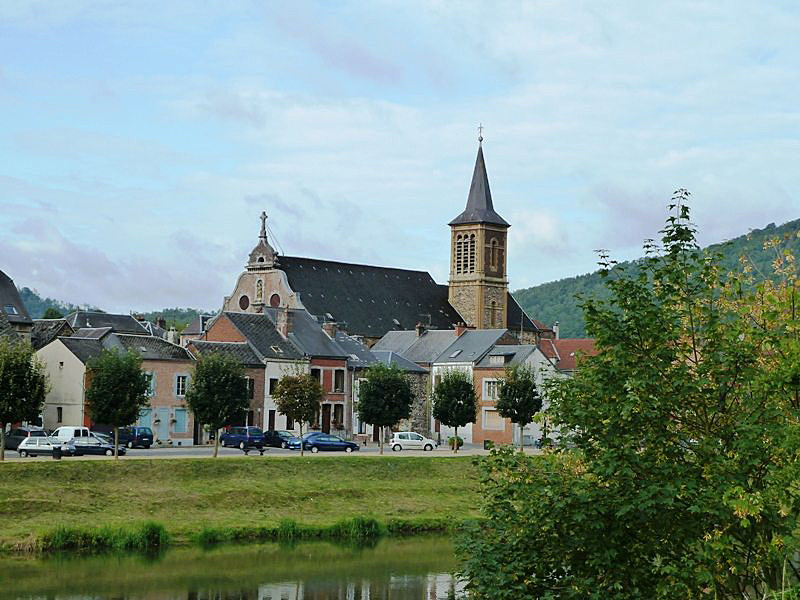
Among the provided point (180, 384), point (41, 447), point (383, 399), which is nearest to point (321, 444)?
point (383, 399)

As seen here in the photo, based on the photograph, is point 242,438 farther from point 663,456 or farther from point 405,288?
point 663,456

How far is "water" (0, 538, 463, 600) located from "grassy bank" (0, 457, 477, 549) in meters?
2.07

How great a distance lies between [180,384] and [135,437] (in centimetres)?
659

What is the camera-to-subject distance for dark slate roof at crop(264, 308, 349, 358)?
73812 mm

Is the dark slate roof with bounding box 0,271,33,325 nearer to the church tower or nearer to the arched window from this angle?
the church tower

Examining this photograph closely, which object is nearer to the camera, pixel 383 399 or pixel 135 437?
pixel 135 437

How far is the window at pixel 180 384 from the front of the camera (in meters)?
64.9

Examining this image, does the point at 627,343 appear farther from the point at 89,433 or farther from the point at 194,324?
the point at 194,324

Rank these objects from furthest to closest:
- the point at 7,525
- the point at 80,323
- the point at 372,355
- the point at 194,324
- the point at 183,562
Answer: the point at 194,324 < the point at 80,323 < the point at 372,355 < the point at 7,525 < the point at 183,562

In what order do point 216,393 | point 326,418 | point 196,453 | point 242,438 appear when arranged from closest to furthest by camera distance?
point 216,393, point 196,453, point 242,438, point 326,418

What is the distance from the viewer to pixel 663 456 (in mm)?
16656

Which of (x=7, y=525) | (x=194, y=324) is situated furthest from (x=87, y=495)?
(x=194, y=324)

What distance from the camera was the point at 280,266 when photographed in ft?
312

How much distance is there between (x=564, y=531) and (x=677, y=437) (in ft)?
6.94
